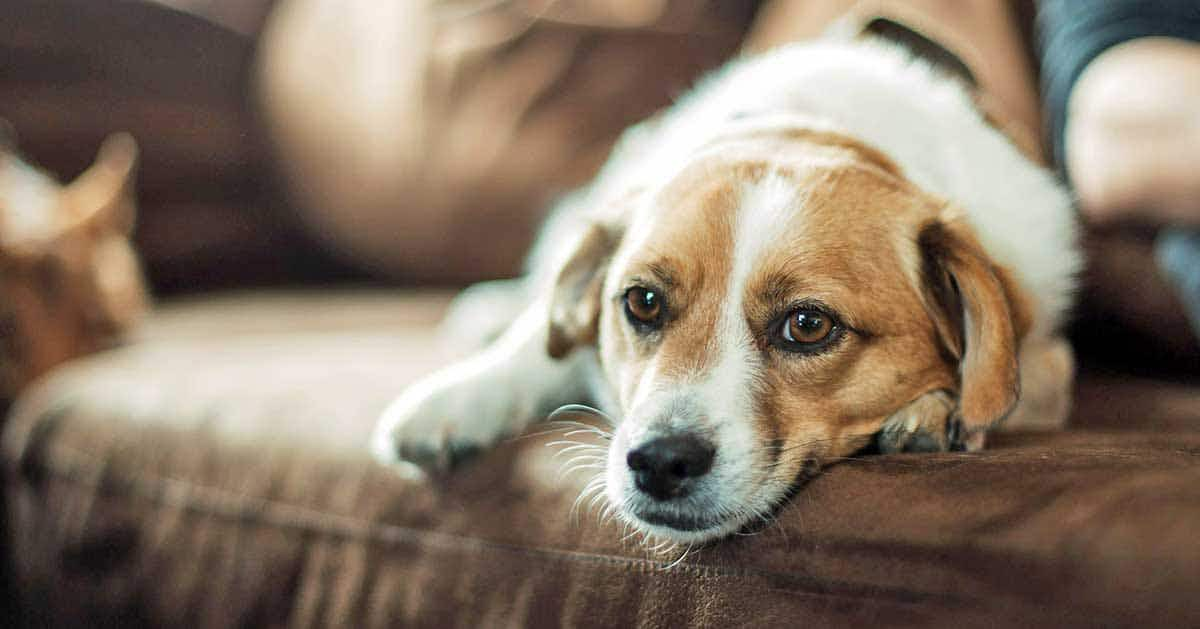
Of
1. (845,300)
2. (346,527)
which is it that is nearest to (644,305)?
(845,300)

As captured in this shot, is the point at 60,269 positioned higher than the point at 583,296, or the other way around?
the point at 583,296

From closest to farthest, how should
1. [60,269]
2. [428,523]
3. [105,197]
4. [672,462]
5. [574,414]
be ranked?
[672,462], [428,523], [574,414], [60,269], [105,197]

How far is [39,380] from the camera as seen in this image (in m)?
1.83

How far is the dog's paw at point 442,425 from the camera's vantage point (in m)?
1.23

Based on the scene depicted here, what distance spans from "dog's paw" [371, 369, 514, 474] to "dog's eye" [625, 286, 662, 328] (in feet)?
0.74

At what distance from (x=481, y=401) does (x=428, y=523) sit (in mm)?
178

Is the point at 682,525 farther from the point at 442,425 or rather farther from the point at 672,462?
the point at 442,425

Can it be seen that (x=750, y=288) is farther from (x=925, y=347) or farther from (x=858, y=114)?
A: (x=858, y=114)

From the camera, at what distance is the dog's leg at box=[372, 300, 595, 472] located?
1237mm

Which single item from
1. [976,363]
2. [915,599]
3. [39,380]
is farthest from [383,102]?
[915,599]

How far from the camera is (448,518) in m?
1.19

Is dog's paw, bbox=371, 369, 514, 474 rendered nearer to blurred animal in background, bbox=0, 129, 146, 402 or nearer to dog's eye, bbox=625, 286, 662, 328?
dog's eye, bbox=625, 286, 662, 328

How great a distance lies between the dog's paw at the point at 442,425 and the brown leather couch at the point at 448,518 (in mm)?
30

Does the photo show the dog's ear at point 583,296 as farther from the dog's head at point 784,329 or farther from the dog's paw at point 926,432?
the dog's paw at point 926,432
